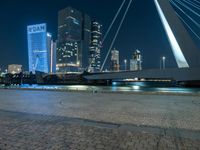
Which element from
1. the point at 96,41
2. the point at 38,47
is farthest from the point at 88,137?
the point at 96,41

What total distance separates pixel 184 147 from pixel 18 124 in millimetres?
4075

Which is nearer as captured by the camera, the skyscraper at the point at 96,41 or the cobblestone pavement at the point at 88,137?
the cobblestone pavement at the point at 88,137

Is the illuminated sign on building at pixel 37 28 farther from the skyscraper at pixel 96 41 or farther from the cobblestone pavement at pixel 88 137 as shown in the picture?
the cobblestone pavement at pixel 88 137

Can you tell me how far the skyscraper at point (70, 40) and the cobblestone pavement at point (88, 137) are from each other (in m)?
125

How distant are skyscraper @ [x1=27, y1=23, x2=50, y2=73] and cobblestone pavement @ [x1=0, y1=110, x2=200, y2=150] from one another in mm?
114142

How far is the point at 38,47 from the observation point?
12369cm

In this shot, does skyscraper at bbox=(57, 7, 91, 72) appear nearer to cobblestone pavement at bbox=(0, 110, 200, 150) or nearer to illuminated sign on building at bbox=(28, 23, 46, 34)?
illuminated sign on building at bbox=(28, 23, 46, 34)

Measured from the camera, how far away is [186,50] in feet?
86.7

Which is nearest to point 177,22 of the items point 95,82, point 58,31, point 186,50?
point 186,50

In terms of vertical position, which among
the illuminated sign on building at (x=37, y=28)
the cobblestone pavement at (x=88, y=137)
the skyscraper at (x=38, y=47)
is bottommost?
the cobblestone pavement at (x=88, y=137)

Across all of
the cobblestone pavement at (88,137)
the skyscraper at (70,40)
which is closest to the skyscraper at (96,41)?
the skyscraper at (70,40)

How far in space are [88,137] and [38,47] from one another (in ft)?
407

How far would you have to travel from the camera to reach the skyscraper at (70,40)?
136875mm

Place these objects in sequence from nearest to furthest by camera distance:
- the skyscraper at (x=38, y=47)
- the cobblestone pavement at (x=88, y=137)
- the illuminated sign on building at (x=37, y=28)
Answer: the cobblestone pavement at (x=88, y=137) → the skyscraper at (x=38, y=47) → the illuminated sign on building at (x=37, y=28)
